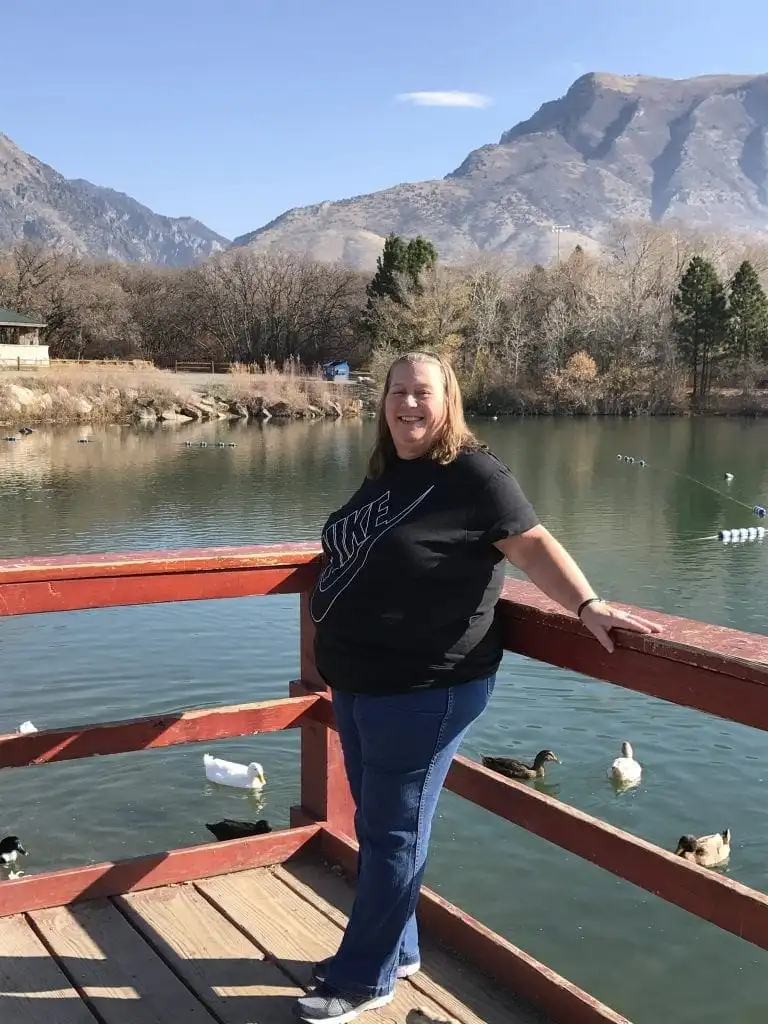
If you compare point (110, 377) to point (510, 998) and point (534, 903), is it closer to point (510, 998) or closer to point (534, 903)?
point (534, 903)

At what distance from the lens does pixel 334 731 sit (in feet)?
11.0

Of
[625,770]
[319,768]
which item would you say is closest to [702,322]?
[625,770]

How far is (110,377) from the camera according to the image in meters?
54.6

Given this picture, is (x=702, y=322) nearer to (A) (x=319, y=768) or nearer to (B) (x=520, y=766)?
(B) (x=520, y=766)

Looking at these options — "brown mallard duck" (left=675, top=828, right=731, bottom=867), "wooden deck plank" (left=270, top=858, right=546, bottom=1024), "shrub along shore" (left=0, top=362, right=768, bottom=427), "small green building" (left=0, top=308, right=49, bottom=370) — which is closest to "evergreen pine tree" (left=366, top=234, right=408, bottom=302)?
"shrub along shore" (left=0, top=362, right=768, bottom=427)

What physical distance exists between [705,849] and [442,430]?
5739 mm

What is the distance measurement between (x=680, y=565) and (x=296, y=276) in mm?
66916

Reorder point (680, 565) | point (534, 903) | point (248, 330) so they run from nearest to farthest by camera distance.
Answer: point (534, 903)
point (680, 565)
point (248, 330)

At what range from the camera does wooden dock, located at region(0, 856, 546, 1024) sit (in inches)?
104

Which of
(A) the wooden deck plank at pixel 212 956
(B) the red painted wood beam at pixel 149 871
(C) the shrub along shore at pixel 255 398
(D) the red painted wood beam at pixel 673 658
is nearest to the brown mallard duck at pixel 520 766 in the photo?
(B) the red painted wood beam at pixel 149 871

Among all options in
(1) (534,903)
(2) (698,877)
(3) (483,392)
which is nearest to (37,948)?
(2) (698,877)

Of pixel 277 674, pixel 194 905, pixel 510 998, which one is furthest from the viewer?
pixel 277 674

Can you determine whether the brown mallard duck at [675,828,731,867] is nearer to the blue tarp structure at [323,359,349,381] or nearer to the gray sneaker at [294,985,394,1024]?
the gray sneaker at [294,985,394,1024]

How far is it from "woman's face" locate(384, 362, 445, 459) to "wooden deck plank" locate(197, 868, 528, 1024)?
56.4 inches
